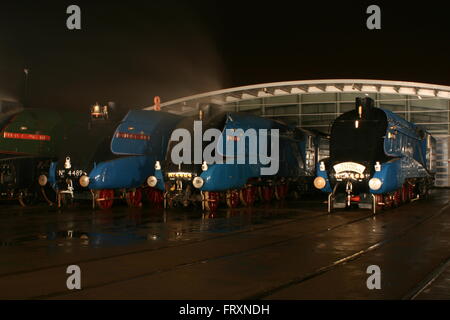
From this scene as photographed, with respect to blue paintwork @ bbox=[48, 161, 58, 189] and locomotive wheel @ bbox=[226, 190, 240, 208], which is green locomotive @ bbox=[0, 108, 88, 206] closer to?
blue paintwork @ bbox=[48, 161, 58, 189]

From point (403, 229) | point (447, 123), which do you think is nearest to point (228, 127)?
point (403, 229)

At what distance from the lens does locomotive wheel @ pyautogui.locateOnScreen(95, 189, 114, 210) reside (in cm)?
2089

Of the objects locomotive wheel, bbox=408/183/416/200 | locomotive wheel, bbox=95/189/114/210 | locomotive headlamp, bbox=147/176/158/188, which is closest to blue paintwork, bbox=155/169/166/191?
locomotive headlamp, bbox=147/176/158/188

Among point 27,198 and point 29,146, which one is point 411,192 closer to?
point 29,146

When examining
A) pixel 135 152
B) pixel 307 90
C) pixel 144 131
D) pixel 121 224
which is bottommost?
pixel 121 224

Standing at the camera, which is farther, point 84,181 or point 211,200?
point 211,200

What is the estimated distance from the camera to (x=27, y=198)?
2366cm

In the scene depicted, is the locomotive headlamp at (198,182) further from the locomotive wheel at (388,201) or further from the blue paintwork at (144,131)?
the locomotive wheel at (388,201)

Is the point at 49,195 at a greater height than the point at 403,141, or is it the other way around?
the point at 403,141

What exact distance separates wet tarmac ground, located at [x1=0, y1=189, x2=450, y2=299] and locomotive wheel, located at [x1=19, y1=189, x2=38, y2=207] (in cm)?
624

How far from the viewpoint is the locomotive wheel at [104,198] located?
20891 millimetres

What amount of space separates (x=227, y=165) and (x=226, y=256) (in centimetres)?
988

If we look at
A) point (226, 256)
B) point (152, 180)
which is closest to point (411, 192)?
point (152, 180)

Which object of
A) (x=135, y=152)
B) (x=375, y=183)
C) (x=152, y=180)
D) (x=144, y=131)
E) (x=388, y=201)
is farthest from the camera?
(x=144, y=131)
